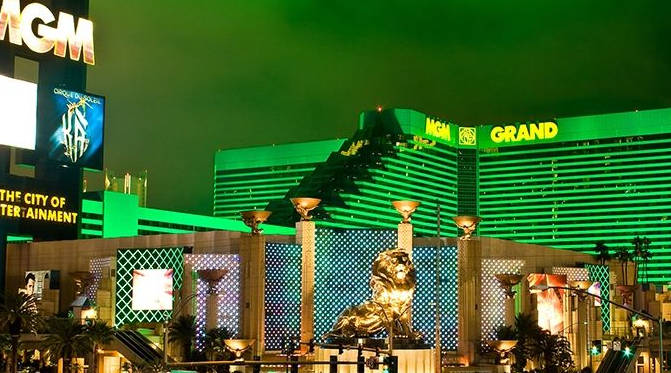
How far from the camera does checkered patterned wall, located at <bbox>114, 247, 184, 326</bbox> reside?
A: 85562 mm

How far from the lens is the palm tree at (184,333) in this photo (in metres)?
80.8

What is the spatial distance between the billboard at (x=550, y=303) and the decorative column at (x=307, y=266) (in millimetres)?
17255

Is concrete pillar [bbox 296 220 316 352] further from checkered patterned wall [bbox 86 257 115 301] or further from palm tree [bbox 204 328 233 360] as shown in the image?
checkered patterned wall [bbox 86 257 115 301]

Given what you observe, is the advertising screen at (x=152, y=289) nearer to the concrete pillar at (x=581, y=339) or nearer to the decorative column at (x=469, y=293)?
the decorative column at (x=469, y=293)

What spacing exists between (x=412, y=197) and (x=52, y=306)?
11083 cm

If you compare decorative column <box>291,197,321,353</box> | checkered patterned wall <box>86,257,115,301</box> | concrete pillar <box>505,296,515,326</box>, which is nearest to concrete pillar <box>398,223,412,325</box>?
decorative column <box>291,197,321,353</box>

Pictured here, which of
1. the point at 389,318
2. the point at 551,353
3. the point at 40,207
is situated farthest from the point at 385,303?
the point at 40,207

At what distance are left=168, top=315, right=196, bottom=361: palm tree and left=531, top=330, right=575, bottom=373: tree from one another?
23116 millimetres

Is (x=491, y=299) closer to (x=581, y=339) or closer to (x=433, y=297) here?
(x=433, y=297)

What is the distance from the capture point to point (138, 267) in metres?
86.8

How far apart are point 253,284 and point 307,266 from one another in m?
3.96

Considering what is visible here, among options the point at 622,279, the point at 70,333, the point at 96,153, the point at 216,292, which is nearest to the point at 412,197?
the point at 622,279

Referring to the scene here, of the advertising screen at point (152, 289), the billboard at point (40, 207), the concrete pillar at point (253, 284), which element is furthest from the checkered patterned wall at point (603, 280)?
the billboard at point (40, 207)

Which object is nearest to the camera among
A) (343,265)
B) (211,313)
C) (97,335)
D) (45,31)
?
(97,335)
